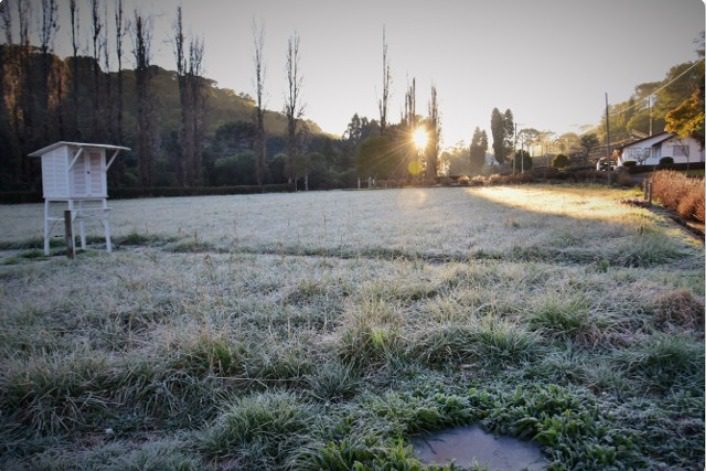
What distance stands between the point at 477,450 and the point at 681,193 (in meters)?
5.11

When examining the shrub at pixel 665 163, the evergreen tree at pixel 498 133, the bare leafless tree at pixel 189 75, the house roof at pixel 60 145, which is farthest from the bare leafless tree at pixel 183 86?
the shrub at pixel 665 163

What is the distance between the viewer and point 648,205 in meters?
6.34

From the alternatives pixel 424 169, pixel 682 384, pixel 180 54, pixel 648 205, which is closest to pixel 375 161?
pixel 424 169

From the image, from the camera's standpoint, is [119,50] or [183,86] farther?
[183,86]

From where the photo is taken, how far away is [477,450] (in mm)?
1270

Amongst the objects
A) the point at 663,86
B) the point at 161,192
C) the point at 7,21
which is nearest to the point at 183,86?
the point at 7,21

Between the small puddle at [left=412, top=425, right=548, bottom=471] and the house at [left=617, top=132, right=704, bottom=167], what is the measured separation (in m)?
3.19

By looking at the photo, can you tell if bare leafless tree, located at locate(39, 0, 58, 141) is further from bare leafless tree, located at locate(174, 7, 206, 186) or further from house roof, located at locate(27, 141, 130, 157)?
bare leafless tree, located at locate(174, 7, 206, 186)

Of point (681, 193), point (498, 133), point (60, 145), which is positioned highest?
point (498, 133)

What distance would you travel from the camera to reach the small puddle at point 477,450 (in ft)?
3.91

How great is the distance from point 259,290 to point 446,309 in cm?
161

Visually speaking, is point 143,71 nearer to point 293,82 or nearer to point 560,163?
point 293,82

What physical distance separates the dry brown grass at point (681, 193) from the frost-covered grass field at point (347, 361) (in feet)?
1.68

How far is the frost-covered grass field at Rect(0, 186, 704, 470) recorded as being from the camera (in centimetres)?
130
